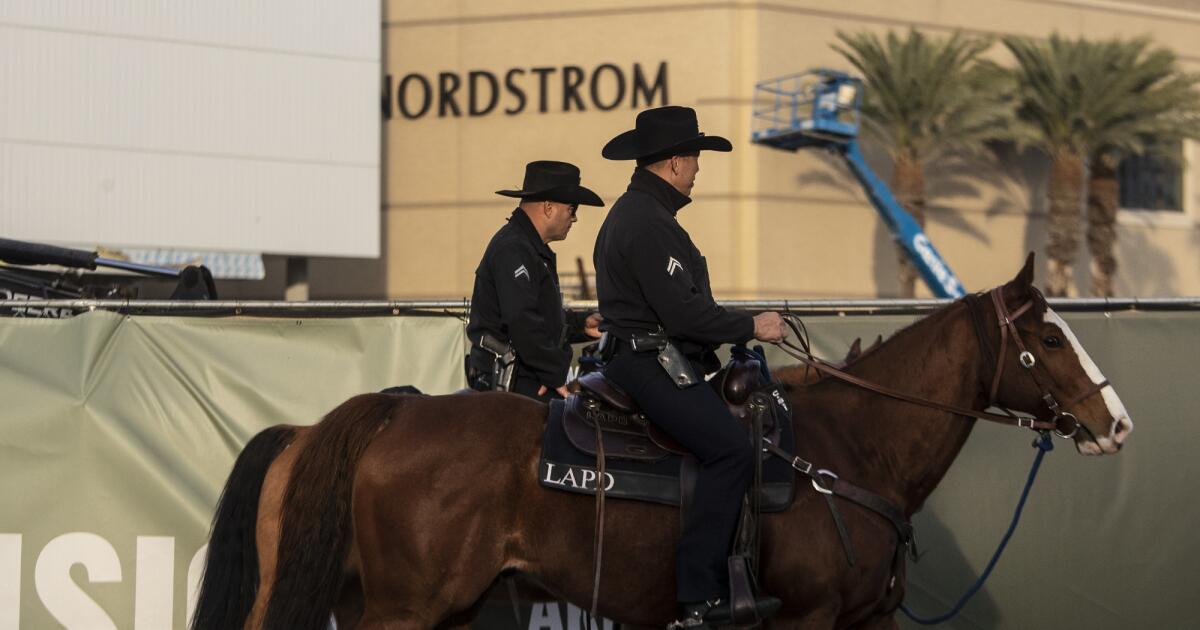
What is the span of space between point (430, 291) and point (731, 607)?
3028 centimetres

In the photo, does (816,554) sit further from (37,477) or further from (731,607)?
(37,477)

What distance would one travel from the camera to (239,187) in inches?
1287

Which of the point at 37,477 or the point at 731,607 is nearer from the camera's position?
the point at 731,607

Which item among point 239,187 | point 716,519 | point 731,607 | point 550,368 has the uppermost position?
point 239,187

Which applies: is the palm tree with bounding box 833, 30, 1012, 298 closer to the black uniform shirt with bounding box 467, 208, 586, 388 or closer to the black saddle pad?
the black uniform shirt with bounding box 467, 208, 586, 388

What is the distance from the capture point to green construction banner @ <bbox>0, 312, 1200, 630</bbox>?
7848 millimetres

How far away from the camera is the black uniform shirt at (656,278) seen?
18.8 feet

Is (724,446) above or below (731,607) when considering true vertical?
above

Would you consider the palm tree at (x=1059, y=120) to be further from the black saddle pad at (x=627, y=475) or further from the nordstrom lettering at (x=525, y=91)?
the black saddle pad at (x=627, y=475)

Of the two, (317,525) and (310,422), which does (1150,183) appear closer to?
(310,422)

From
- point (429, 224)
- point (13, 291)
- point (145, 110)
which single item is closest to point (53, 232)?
point (145, 110)

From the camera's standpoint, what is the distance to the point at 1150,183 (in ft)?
125

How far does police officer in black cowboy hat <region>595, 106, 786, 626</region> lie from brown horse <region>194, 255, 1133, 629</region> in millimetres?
228

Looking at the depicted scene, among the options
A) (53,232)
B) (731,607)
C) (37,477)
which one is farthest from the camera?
(53,232)
